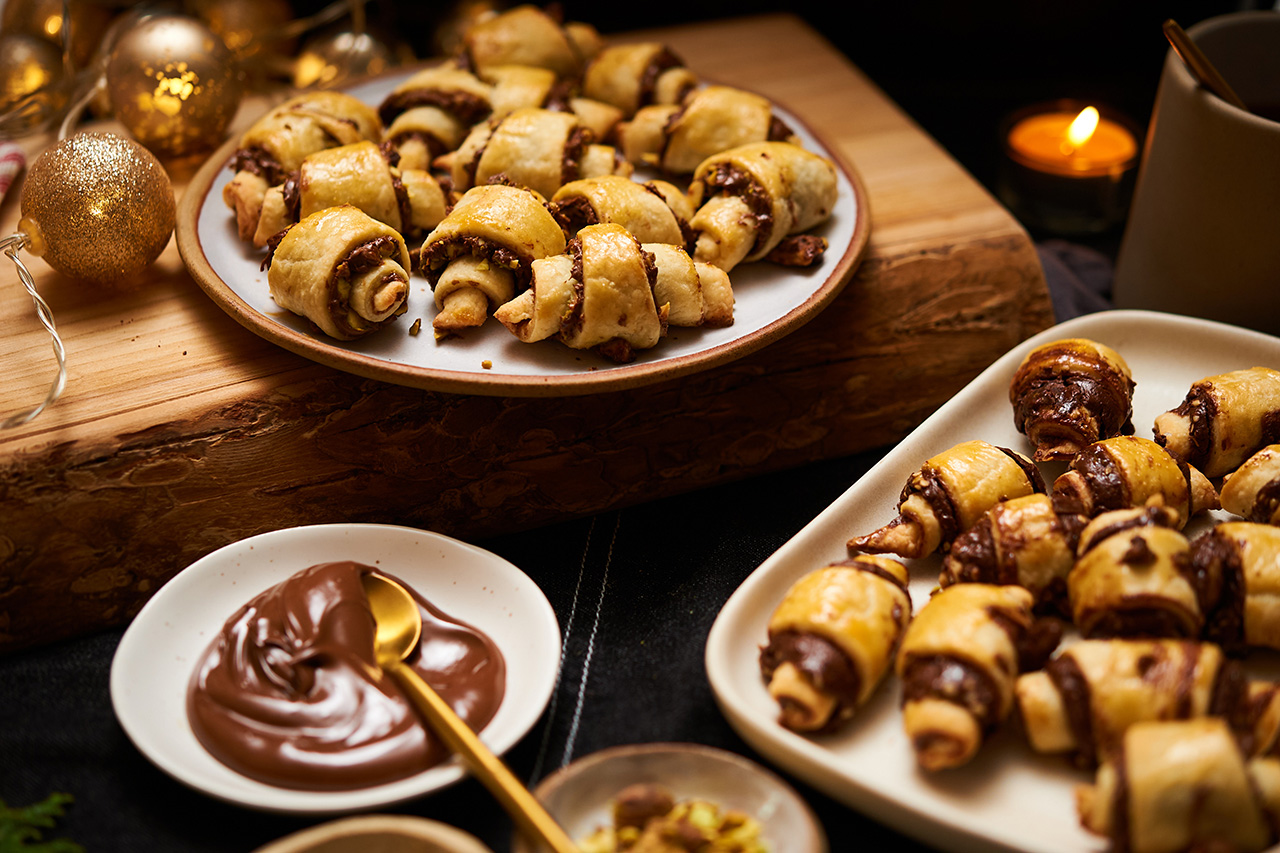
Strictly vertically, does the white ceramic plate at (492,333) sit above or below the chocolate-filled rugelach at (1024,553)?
above

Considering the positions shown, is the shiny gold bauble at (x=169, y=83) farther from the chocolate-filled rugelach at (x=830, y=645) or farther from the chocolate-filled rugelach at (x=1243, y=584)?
the chocolate-filled rugelach at (x=1243, y=584)

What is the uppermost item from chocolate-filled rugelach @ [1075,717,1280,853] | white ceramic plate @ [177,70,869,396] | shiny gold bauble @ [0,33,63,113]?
shiny gold bauble @ [0,33,63,113]

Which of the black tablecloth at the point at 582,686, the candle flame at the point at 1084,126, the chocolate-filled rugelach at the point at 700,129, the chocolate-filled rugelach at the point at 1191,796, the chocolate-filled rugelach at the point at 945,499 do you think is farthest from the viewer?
the candle flame at the point at 1084,126

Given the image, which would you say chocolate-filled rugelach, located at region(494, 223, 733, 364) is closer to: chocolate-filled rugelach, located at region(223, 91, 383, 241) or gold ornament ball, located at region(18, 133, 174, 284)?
chocolate-filled rugelach, located at region(223, 91, 383, 241)

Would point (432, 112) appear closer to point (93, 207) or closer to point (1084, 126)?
point (93, 207)

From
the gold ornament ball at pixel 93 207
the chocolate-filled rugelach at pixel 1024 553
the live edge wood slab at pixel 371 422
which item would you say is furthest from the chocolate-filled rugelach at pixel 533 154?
the chocolate-filled rugelach at pixel 1024 553

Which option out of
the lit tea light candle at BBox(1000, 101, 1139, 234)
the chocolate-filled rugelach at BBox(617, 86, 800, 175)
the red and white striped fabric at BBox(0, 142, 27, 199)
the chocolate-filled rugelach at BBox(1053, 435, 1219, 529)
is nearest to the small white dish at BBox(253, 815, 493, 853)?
the chocolate-filled rugelach at BBox(1053, 435, 1219, 529)
